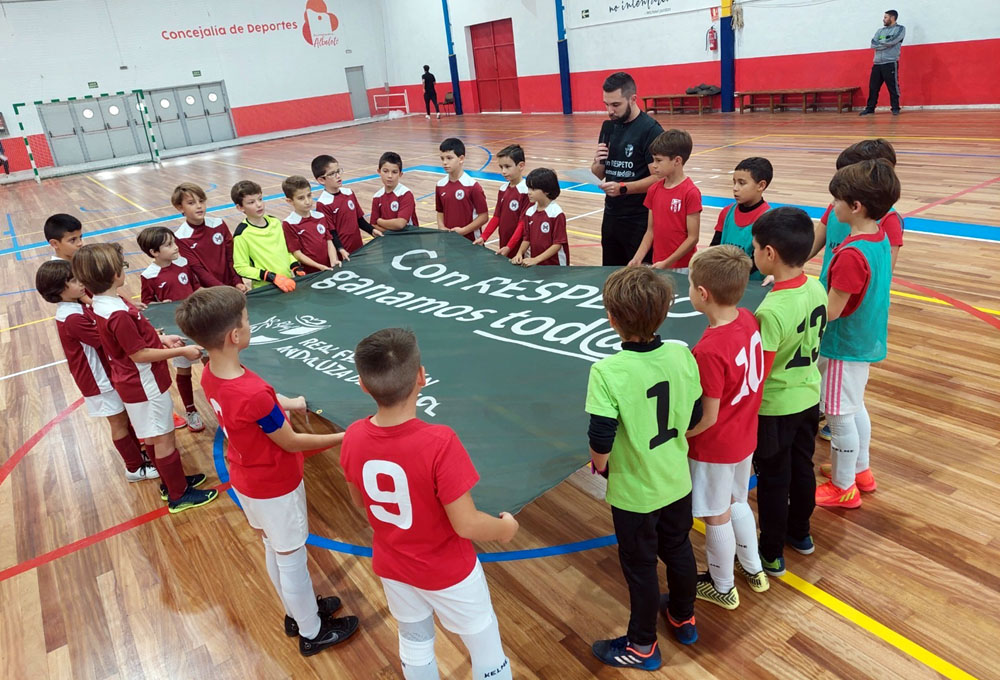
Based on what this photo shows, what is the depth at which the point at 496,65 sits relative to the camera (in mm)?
23141

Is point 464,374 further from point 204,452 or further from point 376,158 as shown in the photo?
point 376,158

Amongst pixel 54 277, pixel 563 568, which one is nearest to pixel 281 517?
pixel 563 568

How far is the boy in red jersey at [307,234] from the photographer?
Answer: 4.54 metres

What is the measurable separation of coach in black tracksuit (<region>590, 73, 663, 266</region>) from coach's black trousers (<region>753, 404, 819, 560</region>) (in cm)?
198

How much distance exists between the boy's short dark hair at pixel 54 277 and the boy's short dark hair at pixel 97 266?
366mm

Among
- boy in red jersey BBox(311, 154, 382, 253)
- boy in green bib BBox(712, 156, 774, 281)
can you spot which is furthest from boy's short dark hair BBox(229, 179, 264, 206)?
boy in green bib BBox(712, 156, 774, 281)

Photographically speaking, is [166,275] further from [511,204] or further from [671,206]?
[671,206]

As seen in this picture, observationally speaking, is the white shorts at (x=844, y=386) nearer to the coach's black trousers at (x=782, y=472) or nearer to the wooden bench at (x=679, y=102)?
the coach's black trousers at (x=782, y=472)

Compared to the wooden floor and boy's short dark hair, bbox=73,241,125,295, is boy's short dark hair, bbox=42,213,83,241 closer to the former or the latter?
boy's short dark hair, bbox=73,241,125,295

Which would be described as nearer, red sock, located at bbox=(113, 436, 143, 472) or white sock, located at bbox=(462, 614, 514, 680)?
white sock, located at bbox=(462, 614, 514, 680)

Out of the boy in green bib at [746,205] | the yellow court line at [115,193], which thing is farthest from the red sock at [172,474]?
the yellow court line at [115,193]

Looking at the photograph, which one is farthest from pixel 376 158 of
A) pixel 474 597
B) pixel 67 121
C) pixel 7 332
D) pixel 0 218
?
pixel 474 597

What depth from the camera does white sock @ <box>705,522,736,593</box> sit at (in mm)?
2393

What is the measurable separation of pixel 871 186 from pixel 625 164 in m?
1.97
